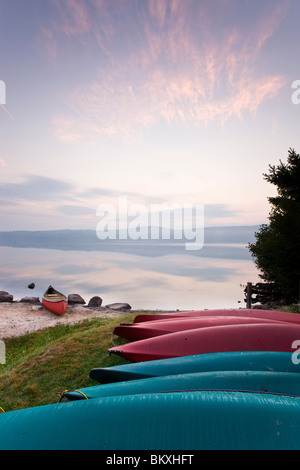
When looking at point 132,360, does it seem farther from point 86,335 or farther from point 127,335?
point 86,335

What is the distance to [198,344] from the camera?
13.3ft

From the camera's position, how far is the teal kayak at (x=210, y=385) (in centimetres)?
238

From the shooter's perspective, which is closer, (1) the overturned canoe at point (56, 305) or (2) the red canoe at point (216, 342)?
(2) the red canoe at point (216, 342)

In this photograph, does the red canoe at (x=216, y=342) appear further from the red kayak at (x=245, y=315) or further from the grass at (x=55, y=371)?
the red kayak at (x=245, y=315)

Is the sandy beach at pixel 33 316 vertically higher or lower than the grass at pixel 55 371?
lower

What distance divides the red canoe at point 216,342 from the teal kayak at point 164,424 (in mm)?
1909

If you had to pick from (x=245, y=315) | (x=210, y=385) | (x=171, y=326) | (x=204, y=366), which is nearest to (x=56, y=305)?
(x=171, y=326)

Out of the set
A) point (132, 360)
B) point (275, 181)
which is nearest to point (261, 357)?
point (132, 360)

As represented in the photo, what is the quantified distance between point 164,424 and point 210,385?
83cm

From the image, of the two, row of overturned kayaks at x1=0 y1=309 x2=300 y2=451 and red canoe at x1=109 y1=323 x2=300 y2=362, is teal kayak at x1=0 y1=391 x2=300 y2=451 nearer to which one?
row of overturned kayaks at x1=0 y1=309 x2=300 y2=451

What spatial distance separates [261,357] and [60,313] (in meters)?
11.6

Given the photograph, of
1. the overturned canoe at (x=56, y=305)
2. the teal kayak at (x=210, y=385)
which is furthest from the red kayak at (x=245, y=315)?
the overturned canoe at (x=56, y=305)

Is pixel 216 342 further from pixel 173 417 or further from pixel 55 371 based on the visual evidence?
pixel 55 371

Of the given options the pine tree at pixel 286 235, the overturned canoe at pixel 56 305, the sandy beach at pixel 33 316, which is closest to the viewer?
the sandy beach at pixel 33 316
